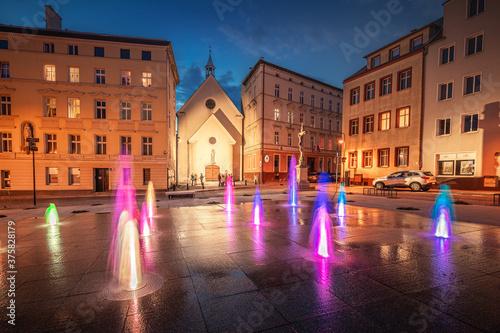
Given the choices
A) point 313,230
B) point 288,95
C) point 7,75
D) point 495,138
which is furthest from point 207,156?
point 495,138

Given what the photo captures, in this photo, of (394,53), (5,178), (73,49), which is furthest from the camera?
(394,53)

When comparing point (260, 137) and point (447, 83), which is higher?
point (447, 83)

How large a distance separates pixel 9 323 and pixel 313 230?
273 inches

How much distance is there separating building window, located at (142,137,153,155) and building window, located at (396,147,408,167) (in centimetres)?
2821

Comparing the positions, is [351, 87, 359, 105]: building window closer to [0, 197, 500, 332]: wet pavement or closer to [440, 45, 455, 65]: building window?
[440, 45, 455, 65]: building window

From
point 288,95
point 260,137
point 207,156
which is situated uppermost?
point 288,95

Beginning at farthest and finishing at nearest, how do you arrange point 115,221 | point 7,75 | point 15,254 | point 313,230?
point 7,75 < point 115,221 < point 313,230 < point 15,254

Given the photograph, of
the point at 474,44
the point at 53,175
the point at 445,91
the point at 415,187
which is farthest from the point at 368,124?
the point at 53,175

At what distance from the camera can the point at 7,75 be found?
75.0 feet

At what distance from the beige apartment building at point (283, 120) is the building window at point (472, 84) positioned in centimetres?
2124

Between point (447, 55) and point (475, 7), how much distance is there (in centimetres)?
393

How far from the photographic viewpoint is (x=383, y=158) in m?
25.8

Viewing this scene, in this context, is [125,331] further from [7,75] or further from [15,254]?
[7,75]

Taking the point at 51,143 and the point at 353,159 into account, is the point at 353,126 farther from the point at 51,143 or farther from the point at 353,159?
the point at 51,143
